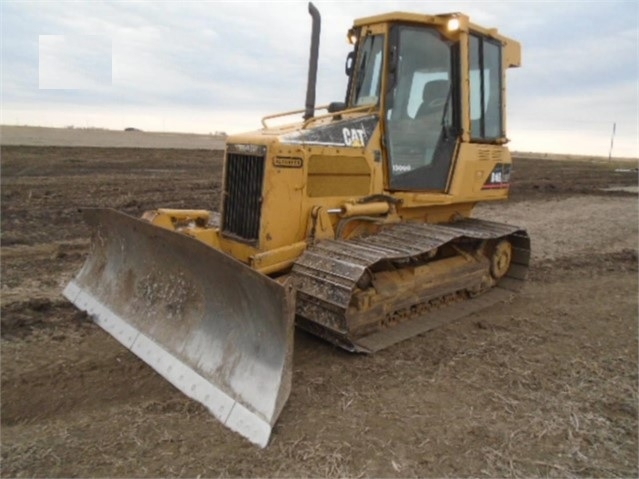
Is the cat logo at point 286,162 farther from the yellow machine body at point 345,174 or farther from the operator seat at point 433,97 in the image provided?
the operator seat at point 433,97

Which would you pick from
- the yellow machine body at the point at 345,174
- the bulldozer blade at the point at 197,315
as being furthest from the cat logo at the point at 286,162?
the bulldozer blade at the point at 197,315

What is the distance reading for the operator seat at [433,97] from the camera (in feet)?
19.2

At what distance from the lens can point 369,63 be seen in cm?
571

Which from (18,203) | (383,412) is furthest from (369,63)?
(18,203)

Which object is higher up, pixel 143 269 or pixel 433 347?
pixel 143 269

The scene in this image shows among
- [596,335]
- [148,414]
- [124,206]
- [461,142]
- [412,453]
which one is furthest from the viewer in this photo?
Answer: [124,206]

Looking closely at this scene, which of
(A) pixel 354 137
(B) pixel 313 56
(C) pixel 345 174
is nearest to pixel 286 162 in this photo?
(C) pixel 345 174

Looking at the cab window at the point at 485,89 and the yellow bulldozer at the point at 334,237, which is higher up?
the cab window at the point at 485,89

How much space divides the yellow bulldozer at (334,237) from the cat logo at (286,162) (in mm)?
15

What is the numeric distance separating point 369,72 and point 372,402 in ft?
11.2

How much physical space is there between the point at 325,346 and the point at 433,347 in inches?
39.8

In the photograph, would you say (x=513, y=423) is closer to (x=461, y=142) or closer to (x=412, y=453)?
(x=412, y=453)

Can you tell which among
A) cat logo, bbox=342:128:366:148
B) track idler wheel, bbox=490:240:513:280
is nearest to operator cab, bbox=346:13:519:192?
cat logo, bbox=342:128:366:148

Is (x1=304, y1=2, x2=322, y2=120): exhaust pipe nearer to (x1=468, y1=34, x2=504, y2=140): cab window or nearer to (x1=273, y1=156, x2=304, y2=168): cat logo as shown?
(x1=273, y1=156, x2=304, y2=168): cat logo
